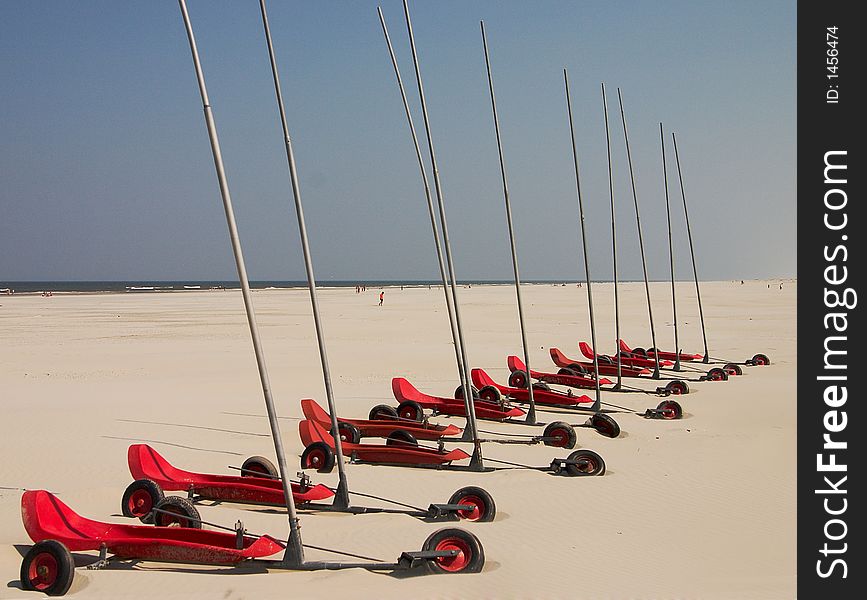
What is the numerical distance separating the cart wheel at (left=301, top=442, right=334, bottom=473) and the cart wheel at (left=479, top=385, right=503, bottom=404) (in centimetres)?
537

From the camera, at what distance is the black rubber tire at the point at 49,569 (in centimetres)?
678

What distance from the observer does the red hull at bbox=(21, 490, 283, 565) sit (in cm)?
738

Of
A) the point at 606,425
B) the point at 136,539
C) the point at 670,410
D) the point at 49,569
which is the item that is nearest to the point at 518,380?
the point at 670,410

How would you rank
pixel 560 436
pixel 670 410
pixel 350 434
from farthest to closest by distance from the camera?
pixel 670 410 → pixel 560 436 → pixel 350 434

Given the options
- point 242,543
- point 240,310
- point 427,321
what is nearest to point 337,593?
point 242,543

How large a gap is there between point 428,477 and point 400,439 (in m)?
1.38

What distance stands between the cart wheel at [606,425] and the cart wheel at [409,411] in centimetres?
326

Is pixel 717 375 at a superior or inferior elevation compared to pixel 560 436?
inferior

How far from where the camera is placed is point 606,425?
13945 millimetres

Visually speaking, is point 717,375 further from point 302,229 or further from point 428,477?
point 302,229

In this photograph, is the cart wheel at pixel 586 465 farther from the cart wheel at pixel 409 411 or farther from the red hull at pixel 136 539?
the red hull at pixel 136 539

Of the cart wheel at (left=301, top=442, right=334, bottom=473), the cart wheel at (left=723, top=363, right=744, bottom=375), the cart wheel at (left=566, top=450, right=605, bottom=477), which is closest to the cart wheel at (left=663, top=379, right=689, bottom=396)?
the cart wheel at (left=723, top=363, right=744, bottom=375)
